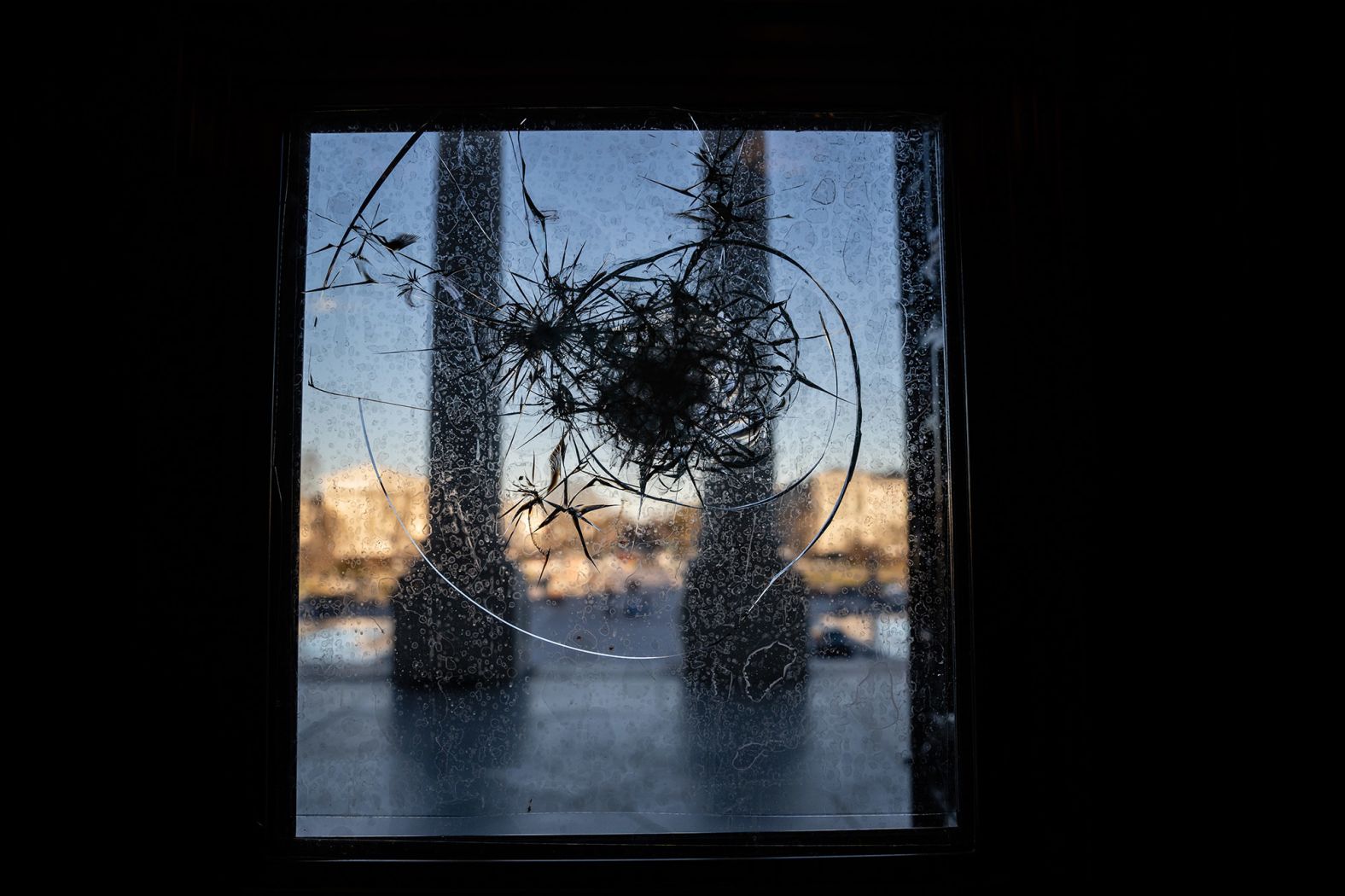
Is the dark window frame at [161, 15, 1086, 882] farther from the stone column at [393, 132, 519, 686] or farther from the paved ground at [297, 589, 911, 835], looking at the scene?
the stone column at [393, 132, 519, 686]

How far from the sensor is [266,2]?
852mm

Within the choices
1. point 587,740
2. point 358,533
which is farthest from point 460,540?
point 587,740

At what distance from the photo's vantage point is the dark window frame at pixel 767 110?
0.81 metres

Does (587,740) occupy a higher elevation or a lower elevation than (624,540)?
lower

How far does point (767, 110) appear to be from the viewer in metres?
0.88

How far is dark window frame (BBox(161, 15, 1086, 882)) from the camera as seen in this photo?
81 centimetres

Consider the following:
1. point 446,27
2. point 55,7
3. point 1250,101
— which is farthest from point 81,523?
point 1250,101

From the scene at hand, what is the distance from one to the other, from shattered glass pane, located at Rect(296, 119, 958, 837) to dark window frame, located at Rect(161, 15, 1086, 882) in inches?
1.3

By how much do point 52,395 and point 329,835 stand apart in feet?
1.87

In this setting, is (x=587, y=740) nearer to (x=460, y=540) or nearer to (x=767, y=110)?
(x=460, y=540)

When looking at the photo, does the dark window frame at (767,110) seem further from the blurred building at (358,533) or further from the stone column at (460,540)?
the stone column at (460,540)

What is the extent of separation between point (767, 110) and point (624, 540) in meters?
0.54

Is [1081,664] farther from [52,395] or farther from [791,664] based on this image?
[52,395]

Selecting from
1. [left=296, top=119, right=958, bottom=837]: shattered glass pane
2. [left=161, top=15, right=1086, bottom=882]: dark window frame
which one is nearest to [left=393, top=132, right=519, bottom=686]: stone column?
[left=296, top=119, right=958, bottom=837]: shattered glass pane
